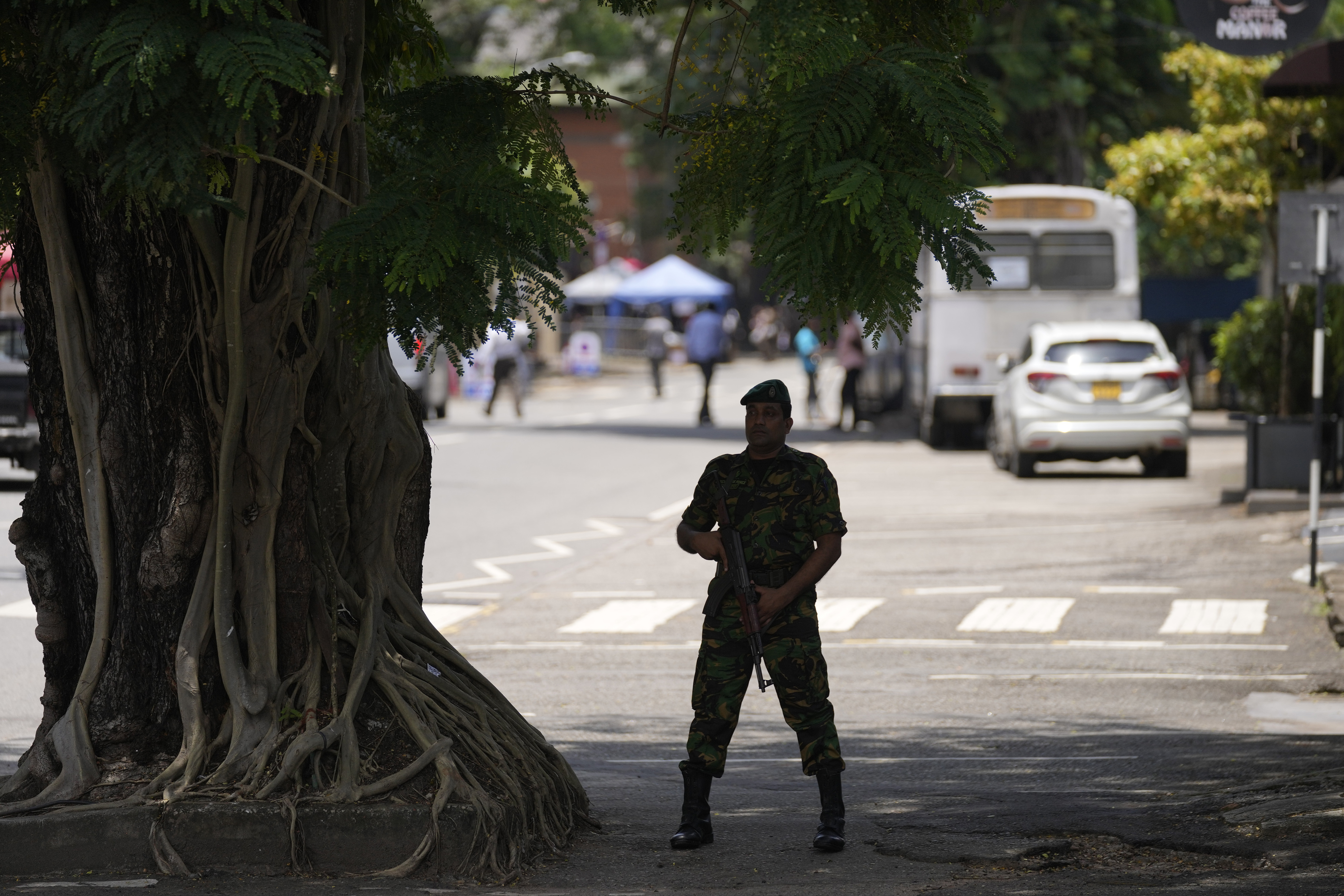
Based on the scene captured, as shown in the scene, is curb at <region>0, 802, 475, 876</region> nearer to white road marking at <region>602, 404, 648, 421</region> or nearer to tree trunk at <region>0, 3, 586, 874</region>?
tree trunk at <region>0, 3, 586, 874</region>

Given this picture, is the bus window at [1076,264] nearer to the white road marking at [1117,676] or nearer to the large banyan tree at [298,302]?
the white road marking at [1117,676]

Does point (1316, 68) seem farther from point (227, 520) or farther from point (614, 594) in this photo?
point (227, 520)

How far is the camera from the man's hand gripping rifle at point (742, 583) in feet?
20.3

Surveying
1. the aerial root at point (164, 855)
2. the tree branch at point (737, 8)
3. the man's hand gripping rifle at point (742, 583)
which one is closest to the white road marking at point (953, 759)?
the man's hand gripping rifle at point (742, 583)

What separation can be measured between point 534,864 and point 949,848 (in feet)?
4.67

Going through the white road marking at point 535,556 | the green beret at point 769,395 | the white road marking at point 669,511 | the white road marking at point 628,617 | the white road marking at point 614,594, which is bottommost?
the white road marking at point 628,617

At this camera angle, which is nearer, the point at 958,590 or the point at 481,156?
the point at 481,156

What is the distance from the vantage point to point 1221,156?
2472 centimetres

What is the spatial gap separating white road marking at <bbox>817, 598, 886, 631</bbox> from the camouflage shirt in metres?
5.73

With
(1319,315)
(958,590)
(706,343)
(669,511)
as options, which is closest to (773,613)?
(958,590)

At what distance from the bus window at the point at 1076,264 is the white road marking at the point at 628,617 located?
13918mm

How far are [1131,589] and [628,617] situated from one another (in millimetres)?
3804

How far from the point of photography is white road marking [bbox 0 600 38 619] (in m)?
11.9

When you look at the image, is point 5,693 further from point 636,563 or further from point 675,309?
point 675,309
